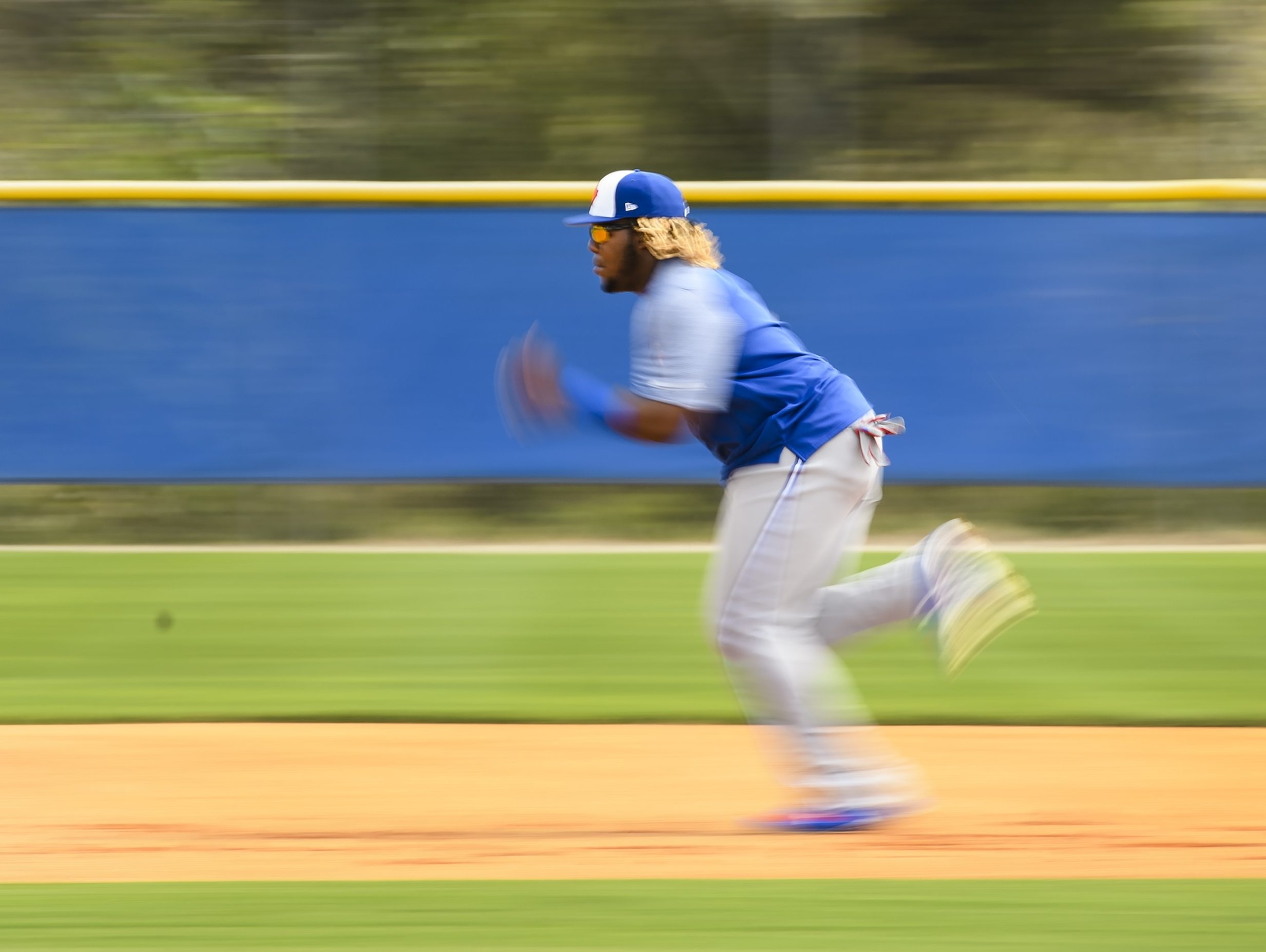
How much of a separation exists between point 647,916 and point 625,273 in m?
1.63

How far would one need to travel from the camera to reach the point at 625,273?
4656 millimetres

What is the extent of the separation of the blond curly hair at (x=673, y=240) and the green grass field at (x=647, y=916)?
156 cm

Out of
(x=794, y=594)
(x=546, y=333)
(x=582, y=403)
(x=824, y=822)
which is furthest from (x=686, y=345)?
(x=546, y=333)

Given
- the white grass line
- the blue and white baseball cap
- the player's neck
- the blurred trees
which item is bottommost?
the player's neck

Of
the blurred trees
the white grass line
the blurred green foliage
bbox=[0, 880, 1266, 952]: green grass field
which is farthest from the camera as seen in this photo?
the blurred trees

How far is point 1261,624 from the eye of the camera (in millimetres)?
8055

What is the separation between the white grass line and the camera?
10125 millimetres

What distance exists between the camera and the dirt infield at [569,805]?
14.7ft

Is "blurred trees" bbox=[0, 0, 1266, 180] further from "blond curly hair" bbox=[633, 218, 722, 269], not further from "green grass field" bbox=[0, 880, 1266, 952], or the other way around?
"green grass field" bbox=[0, 880, 1266, 952]

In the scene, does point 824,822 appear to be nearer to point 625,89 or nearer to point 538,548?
point 538,548

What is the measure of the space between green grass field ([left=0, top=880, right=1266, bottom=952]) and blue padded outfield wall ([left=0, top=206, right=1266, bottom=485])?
235 inches

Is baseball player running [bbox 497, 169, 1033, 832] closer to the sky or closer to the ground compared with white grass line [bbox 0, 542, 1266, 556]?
closer to the ground

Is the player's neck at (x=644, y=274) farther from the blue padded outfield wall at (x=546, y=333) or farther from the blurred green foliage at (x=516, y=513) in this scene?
the blurred green foliage at (x=516, y=513)

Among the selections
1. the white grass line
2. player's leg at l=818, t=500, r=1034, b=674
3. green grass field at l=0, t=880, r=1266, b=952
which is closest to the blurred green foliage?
the white grass line
